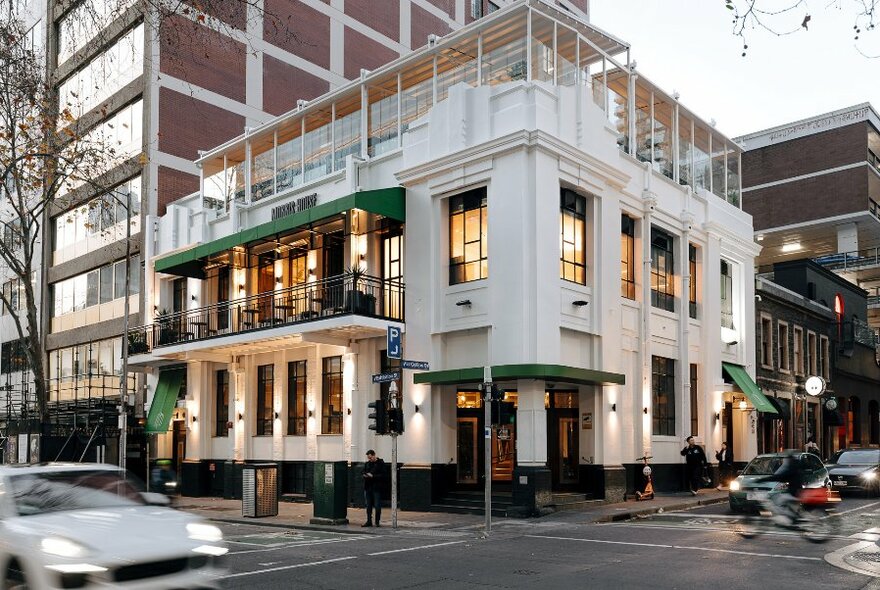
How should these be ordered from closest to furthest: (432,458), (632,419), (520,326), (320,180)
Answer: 1. (520,326)
2. (432,458)
3. (632,419)
4. (320,180)

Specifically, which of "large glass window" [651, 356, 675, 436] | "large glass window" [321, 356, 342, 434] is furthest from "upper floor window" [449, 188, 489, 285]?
"large glass window" [651, 356, 675, 436]

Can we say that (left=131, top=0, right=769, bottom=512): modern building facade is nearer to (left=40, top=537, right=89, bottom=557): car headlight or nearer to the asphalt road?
the asphalt road

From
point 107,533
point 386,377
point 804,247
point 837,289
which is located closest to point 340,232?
point 386,377

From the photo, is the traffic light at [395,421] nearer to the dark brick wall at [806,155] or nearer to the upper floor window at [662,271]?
the upper floor window at [662,271]

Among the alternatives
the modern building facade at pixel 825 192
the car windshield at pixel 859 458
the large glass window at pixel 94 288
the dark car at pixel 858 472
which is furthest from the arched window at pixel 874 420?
the large glass window at pixel 94 288

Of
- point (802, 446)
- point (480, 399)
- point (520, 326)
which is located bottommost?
point (802, 446)

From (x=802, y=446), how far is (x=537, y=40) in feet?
76.6

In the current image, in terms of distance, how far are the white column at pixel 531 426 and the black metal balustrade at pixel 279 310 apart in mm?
4940

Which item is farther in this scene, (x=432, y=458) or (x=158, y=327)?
(x=158, y=327)

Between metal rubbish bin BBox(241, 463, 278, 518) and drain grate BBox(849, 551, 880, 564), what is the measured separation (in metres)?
13.8

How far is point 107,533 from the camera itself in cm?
859

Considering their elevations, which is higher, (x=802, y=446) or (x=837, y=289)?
(x=837, y=289)

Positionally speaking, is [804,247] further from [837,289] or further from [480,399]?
[480,399]

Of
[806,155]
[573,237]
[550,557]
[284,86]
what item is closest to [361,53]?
[284,86]
